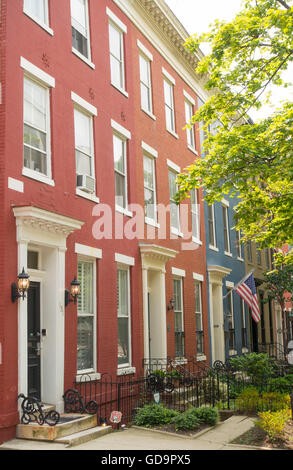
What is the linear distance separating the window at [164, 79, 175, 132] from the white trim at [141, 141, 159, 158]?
2077mm

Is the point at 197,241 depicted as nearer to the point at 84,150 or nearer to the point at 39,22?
the point at 84,150

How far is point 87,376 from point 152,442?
2.49m

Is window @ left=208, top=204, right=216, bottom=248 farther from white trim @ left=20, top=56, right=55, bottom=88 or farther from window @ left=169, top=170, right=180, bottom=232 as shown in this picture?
white trim @ left=20, top=56, right=55, bottom=88

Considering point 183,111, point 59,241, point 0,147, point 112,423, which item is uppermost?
point 183,111

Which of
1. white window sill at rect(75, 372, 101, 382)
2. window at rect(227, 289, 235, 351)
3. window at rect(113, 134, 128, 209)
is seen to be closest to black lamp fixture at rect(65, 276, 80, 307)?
white window sill at rect(75, 372, 101, 382)

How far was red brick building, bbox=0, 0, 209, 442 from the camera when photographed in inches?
397

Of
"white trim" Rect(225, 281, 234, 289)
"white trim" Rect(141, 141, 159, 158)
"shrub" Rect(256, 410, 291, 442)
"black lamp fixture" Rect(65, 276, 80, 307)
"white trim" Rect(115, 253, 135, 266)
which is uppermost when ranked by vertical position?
"white trim" Rect(141, 141, 159, 158)

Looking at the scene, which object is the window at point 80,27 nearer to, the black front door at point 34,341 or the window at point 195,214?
the black front door at point 34,341

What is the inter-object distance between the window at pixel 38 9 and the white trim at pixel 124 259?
18.8 ft

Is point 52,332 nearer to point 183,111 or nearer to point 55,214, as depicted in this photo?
point 55,214

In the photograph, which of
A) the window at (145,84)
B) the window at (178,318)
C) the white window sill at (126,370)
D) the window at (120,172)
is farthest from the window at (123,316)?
the window at (145,84)

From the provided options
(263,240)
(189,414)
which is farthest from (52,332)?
(263,240)

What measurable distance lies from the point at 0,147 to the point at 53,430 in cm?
507
